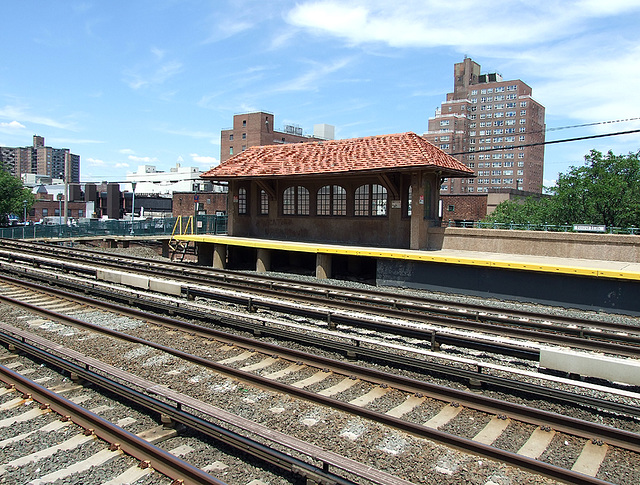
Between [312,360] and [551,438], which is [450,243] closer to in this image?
[312,360]

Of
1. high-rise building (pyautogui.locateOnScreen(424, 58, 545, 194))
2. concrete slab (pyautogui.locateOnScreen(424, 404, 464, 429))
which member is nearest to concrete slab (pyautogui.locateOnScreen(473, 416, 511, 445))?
concrete slab (pyautogui.locateOnScreen(424, 404, 464, 429))

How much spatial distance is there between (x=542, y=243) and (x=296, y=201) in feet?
34.6

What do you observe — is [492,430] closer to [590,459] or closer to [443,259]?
[590,459]

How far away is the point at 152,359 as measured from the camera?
315 inches

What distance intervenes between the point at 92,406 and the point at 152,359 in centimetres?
193

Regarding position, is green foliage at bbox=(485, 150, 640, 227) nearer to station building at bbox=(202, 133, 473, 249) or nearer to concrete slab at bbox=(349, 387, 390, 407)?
station building at bbox=(202, 133, 473, 249)

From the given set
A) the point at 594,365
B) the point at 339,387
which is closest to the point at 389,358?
the point at 339,387

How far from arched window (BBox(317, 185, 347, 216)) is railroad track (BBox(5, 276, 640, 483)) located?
1310cm

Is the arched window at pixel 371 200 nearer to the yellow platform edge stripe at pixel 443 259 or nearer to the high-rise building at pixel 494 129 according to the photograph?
the yellow platform edge stripe at pixel 443 259

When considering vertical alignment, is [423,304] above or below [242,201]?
below

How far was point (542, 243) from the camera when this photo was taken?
17312 millimetres

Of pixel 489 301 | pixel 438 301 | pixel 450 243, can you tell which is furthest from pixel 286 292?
pixel 450 243

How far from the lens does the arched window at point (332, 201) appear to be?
21.0m

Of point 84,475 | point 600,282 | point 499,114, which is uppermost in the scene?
point 499,114
